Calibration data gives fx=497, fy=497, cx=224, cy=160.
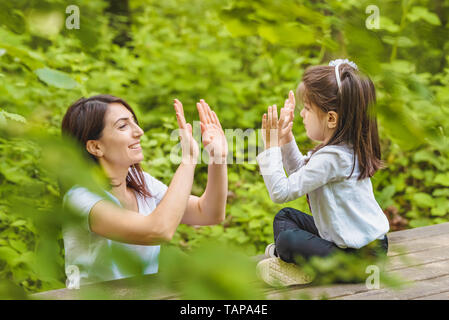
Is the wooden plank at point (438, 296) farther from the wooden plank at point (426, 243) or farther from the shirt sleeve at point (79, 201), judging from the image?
the shirt sleeve at point (79, 201)

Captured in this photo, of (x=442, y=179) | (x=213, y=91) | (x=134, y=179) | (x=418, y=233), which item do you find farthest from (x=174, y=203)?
(x=213, y=91)

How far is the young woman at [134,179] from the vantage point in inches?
41.9

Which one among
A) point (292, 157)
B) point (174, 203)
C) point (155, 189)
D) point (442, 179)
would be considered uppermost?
point (442, 179)

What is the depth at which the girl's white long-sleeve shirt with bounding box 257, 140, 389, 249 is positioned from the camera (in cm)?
174

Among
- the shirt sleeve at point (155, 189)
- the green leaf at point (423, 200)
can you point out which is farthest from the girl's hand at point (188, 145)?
the green leaf at point (423, 200)

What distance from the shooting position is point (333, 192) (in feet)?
5.94

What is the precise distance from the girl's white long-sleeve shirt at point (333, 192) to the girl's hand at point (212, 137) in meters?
0.27

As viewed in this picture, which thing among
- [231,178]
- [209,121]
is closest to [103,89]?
[231,178]

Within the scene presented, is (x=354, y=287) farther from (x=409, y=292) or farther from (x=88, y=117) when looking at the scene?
(x=88, y=117)

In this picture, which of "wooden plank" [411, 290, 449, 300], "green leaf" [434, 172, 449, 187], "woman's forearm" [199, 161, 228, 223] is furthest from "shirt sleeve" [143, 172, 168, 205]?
"green leaf" [434, 172, 449, 187]

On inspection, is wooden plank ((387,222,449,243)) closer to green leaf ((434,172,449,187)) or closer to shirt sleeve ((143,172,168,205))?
green leaf ((434,172,449,187))

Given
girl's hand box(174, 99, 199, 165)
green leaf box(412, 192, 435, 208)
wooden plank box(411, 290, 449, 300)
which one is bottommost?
wooden plank box(411, 290, 449, 300)

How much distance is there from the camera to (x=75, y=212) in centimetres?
55

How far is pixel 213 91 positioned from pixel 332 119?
2.67 m
